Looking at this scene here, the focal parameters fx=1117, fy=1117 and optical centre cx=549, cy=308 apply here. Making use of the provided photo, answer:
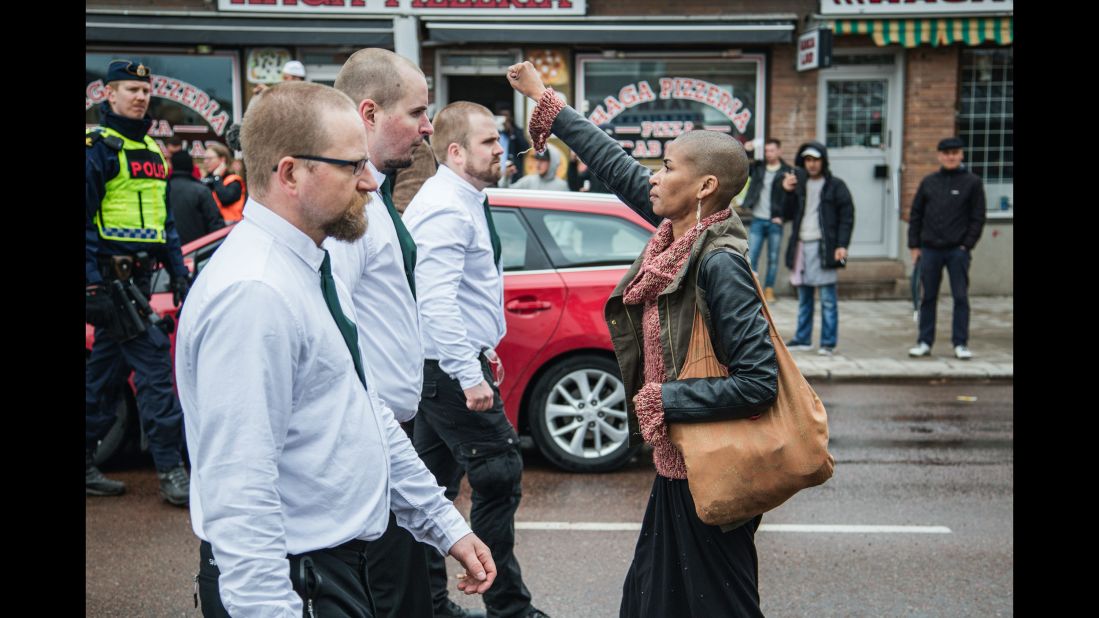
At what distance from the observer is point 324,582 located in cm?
228

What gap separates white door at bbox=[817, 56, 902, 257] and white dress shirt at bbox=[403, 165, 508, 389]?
1122cm

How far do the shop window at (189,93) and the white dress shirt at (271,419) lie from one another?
13092 millimetres

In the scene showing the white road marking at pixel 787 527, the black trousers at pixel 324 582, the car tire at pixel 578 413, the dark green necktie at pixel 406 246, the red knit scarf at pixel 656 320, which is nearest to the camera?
the black trousers at pixel 324 582

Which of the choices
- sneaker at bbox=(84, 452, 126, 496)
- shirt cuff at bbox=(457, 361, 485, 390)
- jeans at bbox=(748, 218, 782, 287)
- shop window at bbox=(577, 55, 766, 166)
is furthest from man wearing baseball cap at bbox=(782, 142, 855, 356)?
shirt cuff at bbox=(457, 361, 485, 390)

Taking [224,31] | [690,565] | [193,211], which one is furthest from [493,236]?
[224,31]

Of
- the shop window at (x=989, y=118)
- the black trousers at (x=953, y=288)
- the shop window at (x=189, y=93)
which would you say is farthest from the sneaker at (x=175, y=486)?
the shop window at (x=989, y=118)

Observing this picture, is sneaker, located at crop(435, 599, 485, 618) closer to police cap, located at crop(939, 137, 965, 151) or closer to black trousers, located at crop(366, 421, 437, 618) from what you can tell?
black trousers, located at crop(366, 421, 437, 618)

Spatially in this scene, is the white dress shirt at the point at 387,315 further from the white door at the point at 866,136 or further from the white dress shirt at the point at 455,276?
the white door at the point at 866,136

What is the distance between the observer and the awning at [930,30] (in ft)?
46.7

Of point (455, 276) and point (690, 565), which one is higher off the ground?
point (455, 276)

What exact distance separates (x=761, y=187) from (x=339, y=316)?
472 inches

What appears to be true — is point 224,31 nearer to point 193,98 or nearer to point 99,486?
point 193,98

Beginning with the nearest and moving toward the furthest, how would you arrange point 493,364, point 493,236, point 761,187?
1. point 493,236
2. point 493,364
3. point 761,187

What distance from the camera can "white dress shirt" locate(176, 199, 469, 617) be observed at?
2.07m
